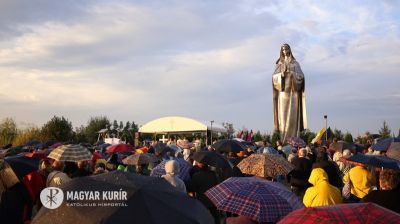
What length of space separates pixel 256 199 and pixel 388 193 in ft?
4.79

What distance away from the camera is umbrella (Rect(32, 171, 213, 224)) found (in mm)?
2861

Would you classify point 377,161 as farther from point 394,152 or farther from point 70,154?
point 70,154

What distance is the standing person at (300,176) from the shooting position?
9.59 meters

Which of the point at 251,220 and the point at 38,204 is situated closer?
the point at 251,220

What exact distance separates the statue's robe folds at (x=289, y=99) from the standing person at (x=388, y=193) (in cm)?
2408

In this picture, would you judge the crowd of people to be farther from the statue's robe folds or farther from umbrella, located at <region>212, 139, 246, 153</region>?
the statue's robe folds

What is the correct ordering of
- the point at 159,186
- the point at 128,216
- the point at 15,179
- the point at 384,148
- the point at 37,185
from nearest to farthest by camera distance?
the point at 128,216
the point at 159,186
the point at 15,179
the point at 37,185
the point at 384,148

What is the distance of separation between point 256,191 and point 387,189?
59.4 inches

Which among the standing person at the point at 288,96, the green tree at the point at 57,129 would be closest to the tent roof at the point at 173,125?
the green tree at the point at 57,129

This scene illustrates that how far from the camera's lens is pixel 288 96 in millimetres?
30219

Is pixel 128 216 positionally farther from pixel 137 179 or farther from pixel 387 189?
pixel 387 189

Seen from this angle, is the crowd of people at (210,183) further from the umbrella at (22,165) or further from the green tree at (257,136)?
the green tree at (257,136)

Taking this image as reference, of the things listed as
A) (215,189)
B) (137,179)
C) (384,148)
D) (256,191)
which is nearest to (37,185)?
(215,189)

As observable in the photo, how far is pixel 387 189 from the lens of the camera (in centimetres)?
563
